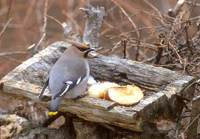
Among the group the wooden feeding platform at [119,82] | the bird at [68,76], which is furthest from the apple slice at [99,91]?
the wooden feeding platform at [119,82]

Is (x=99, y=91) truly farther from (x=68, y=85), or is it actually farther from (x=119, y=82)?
(x=119, y=82)

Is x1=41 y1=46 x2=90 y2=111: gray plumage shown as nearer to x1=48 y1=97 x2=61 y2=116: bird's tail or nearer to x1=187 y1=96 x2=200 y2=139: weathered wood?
x1=48 y1=97 x2=61 y2=116: bird's tail

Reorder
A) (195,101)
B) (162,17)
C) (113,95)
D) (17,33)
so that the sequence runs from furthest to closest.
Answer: (17,33)
(162,17)
(195,101)
(113,95)

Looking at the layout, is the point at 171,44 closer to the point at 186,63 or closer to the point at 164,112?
the point at 186,63

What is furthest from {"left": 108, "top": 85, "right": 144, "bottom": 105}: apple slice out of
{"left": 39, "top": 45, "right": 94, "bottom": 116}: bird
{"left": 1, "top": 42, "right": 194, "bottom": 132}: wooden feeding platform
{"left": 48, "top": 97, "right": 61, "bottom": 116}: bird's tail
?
{"left": 48, "top": 97, "right": 61, "bottom": 116}: bird's tail

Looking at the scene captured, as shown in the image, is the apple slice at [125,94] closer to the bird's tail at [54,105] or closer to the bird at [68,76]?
the bird at [68,76]

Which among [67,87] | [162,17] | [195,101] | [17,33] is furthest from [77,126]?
[17,33]
